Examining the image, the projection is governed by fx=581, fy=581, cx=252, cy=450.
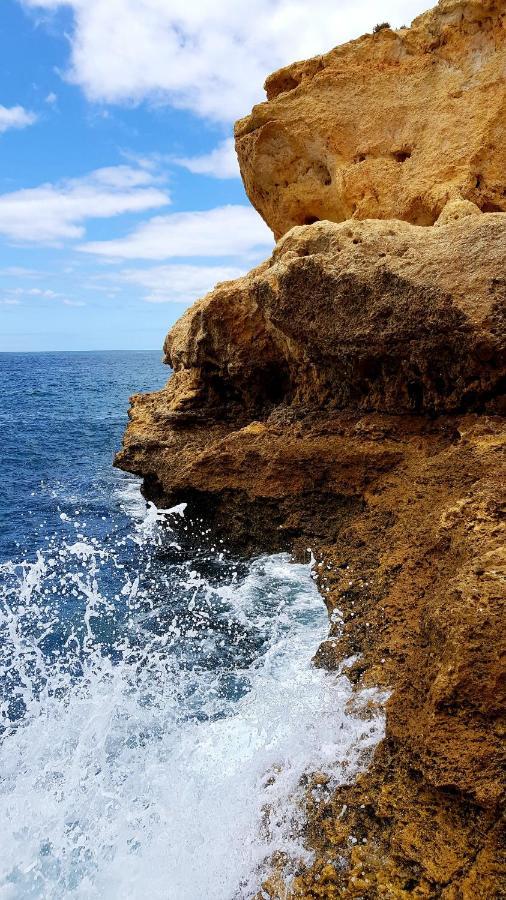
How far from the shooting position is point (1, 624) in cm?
948

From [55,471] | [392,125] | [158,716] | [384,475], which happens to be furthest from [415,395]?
[55,471]

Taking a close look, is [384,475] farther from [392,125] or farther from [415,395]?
[392,125]

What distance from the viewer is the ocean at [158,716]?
18.0ft

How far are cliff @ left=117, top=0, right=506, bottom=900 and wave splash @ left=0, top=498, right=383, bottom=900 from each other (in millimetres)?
515

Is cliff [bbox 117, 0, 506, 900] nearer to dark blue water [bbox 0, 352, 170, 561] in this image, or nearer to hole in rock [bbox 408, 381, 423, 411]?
hole in rock [bbox 408, 381, 423, 411]

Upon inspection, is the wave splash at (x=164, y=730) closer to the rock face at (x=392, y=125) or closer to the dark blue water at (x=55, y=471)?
the dark blue water at (x=55, y=471)

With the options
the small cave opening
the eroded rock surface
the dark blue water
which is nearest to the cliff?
the eroded rock surface

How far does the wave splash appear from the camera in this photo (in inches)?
215

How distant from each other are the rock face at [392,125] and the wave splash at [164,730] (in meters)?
8.02

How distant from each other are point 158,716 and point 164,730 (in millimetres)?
276

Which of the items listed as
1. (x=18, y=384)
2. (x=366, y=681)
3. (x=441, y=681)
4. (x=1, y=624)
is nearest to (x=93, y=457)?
(x=1, y=624)

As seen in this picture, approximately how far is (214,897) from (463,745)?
2516 mm

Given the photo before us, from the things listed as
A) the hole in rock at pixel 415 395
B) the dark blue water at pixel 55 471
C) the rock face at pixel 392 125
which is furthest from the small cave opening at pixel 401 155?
the dark blue water at pixel 55 471

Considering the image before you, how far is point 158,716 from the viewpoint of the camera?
726cm
